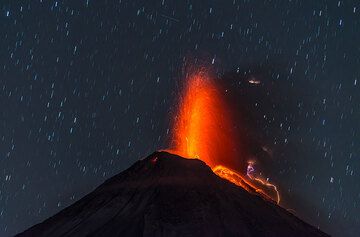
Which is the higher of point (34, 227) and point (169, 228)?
point (169, 228)

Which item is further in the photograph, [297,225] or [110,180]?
[110,180]

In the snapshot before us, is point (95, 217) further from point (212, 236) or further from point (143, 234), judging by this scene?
point (212, 236)


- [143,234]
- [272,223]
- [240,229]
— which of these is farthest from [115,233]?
[272,223]

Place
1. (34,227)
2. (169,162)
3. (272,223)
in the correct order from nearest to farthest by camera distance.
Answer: (272,223) → (34,227) → (169,162)

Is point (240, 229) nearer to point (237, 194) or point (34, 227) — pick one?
point (237, 194)

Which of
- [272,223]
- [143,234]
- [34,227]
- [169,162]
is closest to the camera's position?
[143,234]

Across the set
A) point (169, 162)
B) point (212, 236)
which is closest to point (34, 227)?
point (169, 162)
